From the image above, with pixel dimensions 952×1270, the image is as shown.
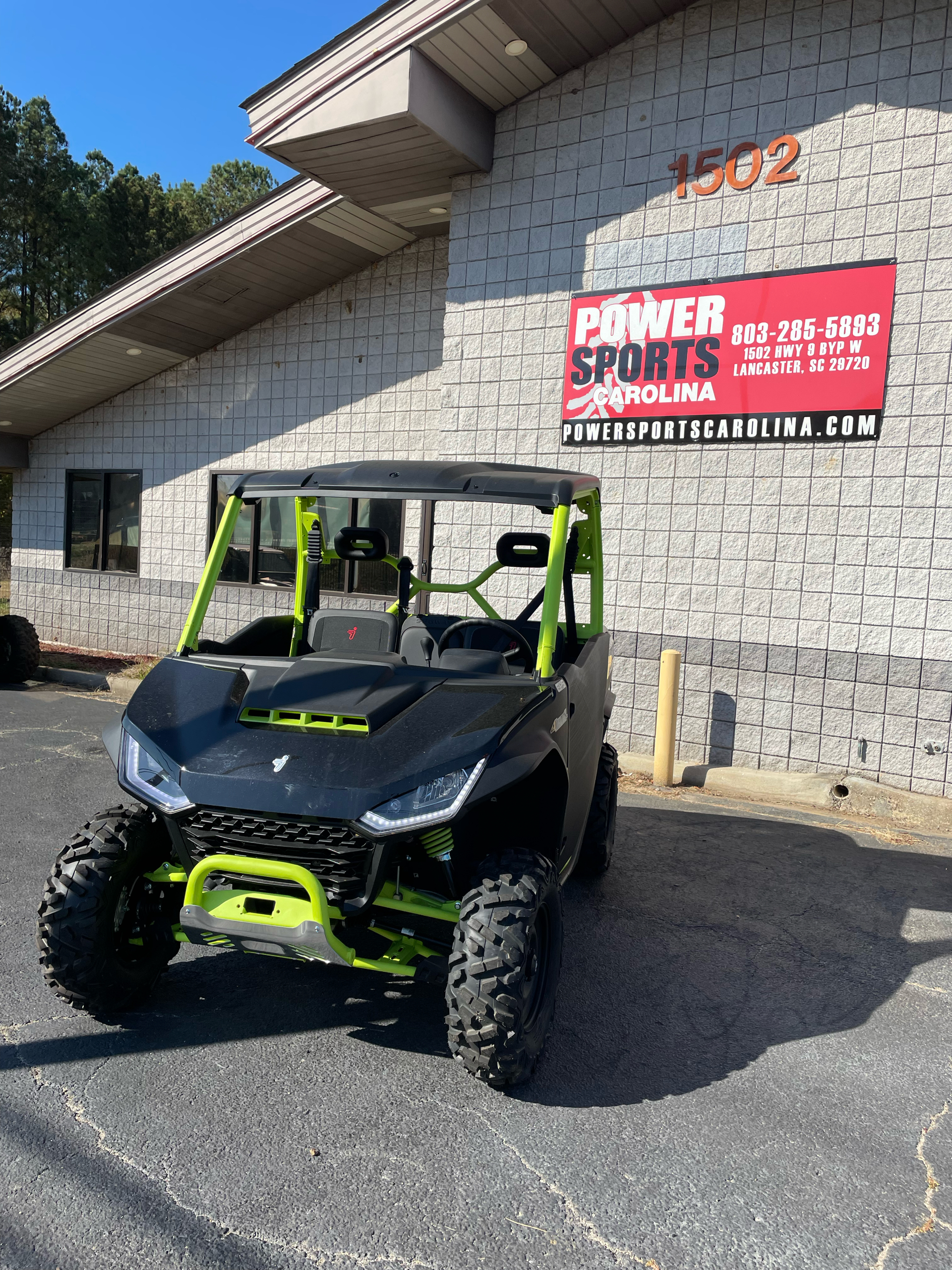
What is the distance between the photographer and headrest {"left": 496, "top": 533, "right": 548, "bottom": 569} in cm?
429

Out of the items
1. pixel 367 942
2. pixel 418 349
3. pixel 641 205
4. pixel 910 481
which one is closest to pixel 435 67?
pixel 641 205

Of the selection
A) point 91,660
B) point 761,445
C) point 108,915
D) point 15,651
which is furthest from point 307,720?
point 91,660

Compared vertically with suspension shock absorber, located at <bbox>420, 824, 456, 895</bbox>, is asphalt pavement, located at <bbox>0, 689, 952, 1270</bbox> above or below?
below

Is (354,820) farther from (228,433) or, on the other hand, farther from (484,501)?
(228,433)

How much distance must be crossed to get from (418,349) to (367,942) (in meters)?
7.70

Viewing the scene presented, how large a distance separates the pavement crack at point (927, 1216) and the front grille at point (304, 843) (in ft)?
5.78

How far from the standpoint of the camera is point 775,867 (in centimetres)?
581

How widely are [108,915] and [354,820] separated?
3.26 ft

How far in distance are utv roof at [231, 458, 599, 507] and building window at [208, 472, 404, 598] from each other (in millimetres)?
6105

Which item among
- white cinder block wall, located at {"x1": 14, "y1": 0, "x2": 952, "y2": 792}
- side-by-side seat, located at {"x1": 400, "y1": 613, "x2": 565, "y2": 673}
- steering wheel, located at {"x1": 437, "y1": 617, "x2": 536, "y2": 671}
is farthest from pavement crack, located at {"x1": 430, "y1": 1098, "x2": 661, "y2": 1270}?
white cinder block wall, located at {"x1": 14, "y1": 0, "x2": 952, "y2": 792}

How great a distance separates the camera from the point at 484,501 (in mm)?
3721

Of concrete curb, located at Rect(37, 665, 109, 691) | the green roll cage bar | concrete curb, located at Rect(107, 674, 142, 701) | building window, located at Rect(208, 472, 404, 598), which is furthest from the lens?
concrete curb, located at Rect(37, 665, 109, 691)

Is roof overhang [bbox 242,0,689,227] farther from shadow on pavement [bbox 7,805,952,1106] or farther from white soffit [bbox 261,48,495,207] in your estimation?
shadow on pavement [bbox 7,805,952,1106]

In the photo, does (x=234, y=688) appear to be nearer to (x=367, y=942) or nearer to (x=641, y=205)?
(x=367, y=942)
